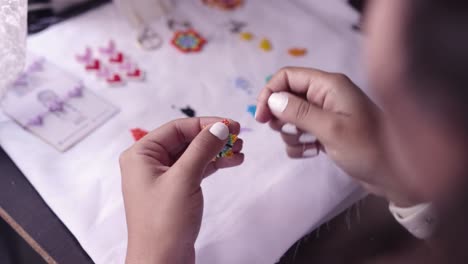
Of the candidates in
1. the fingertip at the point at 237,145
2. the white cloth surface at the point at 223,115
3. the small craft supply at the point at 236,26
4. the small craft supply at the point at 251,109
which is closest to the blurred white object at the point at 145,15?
the white cloth surface at the point at 223,115

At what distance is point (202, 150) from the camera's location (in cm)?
53

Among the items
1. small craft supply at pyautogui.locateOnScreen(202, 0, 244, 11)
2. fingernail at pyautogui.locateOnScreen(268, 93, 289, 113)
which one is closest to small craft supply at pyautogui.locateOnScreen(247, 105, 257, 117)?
fingernail at pyautogui.locateOnScreen(268, 93, 289, 113)

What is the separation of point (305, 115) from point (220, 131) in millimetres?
145

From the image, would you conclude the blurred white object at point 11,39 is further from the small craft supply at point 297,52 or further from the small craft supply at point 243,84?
the small craft supply at point 297,52

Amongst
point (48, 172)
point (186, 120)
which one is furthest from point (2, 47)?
point (186, 120)

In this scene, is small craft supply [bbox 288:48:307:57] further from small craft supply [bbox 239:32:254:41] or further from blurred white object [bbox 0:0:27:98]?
blurred white object [bbox 0:0:27:98]

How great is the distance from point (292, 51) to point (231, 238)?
0.45 metres

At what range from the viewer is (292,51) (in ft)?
2.97

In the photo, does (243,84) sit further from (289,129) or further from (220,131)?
(220,131)

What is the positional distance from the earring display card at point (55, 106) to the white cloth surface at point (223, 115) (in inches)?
0.7

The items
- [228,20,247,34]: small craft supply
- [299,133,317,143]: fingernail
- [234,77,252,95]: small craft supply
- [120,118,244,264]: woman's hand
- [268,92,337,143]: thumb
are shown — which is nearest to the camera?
[120,118,244,264]: woman's hand

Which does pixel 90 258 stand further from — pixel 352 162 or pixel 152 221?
pixel 352 162

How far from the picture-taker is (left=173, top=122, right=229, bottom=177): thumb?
20.5 inches

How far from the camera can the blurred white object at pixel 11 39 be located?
24.8 inches
